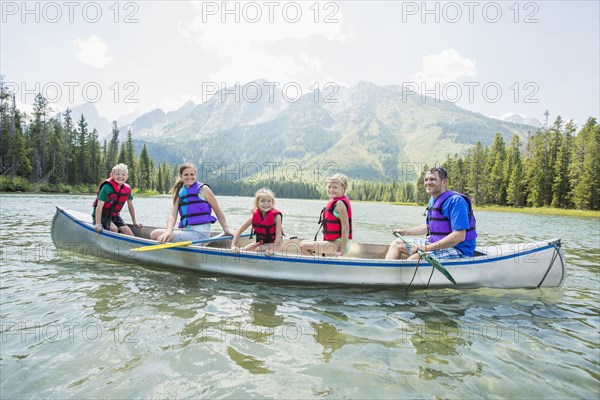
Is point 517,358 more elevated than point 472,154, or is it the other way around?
point 472,154

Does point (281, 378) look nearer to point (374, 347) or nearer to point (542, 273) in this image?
point (374, 347)

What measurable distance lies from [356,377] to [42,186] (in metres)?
70.2

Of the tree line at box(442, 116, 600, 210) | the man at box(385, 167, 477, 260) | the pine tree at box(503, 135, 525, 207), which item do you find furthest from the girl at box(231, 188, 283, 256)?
the pine tree at box(503, 135, 525, 207)

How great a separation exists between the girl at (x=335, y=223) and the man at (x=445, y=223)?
1482mm

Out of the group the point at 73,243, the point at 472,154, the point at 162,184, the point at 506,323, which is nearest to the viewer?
the point at 506,323

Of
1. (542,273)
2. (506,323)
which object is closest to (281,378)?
(506,323)

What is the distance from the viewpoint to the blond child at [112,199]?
31.7 ft

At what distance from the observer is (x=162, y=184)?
95.1m

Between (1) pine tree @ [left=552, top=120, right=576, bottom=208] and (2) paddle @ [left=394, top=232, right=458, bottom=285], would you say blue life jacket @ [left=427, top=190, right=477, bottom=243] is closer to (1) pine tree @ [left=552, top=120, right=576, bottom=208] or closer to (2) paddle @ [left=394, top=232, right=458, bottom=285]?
(2) paddle @ [left=394, top=232, right=458, bottom=285]

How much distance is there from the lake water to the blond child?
1.81 meters

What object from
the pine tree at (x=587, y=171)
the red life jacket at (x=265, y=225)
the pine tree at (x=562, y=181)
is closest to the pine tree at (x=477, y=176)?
the pine tree at (x=562, y=181)

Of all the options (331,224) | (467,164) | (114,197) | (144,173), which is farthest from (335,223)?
(144,173)

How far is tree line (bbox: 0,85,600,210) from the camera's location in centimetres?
5553

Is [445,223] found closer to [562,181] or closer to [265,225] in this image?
[265,225]
